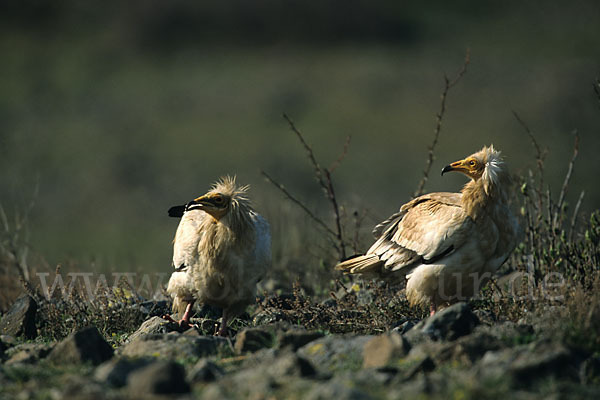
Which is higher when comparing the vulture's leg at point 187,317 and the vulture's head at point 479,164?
the vulture's head at point 479,164

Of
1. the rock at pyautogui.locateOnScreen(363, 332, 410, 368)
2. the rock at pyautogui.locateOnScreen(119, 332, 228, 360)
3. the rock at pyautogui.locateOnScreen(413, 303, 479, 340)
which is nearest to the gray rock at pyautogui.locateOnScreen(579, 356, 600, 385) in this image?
the rock at pyautogui.locateOnScreen(413, 303, 479, 340)

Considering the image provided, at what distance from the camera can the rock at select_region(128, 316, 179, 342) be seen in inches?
280

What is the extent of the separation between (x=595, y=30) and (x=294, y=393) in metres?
52.0

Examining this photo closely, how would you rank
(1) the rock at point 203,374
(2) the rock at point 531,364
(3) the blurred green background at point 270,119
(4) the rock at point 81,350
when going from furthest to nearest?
(3) the blurred green background at point 270,119 → (4) the rock at point 81,350 → (1) the rock at point 203,374 → (2) the rock at point 531,364

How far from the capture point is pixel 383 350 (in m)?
5.01

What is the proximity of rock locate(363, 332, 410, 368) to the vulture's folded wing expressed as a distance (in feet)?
6.59

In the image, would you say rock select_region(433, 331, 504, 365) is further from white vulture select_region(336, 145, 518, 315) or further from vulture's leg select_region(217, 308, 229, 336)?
vulture's leg select_region(217, 308, 229, 336)

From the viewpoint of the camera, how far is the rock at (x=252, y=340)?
5.64 m

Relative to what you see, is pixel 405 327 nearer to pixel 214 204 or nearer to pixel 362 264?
pixel 362 264

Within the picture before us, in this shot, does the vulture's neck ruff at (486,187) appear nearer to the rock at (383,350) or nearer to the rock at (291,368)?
the rock at (383,350)

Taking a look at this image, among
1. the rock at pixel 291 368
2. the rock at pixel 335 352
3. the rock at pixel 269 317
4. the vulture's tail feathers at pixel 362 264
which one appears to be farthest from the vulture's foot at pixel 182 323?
the rock at pixel 291 368

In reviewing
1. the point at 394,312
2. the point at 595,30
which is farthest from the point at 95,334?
the point at 595,30

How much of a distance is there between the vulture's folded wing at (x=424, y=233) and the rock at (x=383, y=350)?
6.59 ft

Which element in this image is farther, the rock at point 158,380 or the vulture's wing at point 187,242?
the vulture's wing at point 187,242
